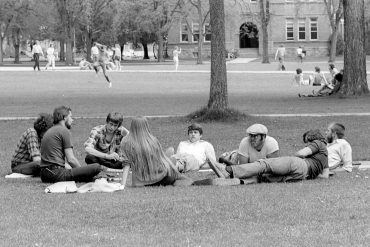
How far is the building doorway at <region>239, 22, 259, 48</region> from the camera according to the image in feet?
233

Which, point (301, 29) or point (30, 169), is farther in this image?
point (301, 29)

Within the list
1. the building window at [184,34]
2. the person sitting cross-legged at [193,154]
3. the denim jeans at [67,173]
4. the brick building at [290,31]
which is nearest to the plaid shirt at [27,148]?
the denim jeans at [67,173]

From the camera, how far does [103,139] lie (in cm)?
1134

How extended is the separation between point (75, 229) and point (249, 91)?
21.9 meters

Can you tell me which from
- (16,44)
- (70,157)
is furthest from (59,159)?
(16,44)

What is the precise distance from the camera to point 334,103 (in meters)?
22.6

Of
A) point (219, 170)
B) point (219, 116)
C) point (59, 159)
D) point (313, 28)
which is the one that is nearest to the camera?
point (219, 170)

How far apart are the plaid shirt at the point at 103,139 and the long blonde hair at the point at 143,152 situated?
65.8 inches

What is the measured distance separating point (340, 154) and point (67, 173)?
3.75m

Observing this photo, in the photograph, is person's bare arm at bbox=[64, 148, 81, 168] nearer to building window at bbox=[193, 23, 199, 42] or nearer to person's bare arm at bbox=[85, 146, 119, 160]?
person's bare arm at bbox=[85, 146, 119, 160]

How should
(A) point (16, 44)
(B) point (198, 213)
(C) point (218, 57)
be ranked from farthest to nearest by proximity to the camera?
(A) point (16, 44)
(C) point (218, 57)
(B) point (198, 213)

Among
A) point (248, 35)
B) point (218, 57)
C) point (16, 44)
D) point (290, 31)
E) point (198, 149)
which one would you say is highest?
point (290, 31)

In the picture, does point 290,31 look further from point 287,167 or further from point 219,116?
point 287,167

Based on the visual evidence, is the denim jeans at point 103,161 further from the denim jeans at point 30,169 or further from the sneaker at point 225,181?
the sneaker at point 225,181
